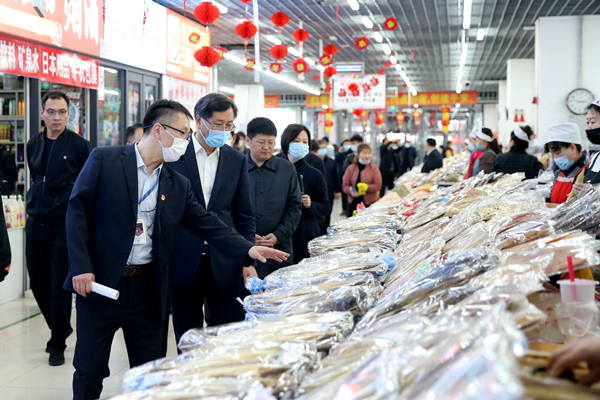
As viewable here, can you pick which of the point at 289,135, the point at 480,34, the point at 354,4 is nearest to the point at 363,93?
the point at 480,34

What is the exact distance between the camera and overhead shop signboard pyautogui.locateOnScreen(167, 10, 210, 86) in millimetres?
8953

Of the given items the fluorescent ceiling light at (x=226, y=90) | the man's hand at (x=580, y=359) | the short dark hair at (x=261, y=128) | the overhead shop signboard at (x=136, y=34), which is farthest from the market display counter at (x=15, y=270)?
the fluorescent ceiling light at (x=226, y=90)

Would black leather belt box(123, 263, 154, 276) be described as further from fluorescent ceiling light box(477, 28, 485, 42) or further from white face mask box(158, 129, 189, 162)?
fluorescent ceiling light box(477, 28, 485, 42)

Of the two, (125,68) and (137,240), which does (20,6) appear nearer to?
(125,68)

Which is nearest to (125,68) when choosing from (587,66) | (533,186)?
(533,186)

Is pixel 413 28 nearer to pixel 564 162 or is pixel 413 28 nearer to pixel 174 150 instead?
pixel 564 162

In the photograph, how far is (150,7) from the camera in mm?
8180

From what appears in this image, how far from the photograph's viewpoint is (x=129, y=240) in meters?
2.33

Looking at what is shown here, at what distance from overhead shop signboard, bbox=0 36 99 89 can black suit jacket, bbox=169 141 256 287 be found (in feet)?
11.6

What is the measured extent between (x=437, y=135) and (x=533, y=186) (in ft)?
93.4

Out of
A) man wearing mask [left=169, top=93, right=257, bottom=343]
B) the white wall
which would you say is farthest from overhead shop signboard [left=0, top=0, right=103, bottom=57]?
the white wall

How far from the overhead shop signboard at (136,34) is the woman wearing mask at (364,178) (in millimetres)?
3336

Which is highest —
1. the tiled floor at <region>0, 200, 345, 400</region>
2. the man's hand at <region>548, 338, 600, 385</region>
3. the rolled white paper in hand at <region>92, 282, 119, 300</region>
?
the man's hand at <region>548, 338, 600, 385</region>

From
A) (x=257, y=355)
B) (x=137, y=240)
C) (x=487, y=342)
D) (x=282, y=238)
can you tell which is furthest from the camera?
(x=282, y=238)
